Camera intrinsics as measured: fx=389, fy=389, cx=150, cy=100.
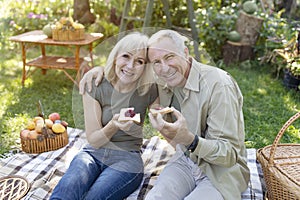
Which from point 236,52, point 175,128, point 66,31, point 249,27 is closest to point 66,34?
point 66,31

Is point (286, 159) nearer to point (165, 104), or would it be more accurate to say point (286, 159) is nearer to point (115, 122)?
point (165, 104)

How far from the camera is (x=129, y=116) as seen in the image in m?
1.63

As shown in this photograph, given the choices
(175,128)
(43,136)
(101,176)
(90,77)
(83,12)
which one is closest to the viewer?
(175,128)

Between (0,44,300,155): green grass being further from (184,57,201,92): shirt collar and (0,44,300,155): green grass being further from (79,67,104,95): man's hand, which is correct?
(184,57,201,92): shirt collar

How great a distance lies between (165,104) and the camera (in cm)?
163

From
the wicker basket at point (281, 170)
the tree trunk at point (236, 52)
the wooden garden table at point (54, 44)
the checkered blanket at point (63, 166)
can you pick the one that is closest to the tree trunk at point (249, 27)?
the tree trunk at point (236, 52)

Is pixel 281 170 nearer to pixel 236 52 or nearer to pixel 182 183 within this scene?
pixel 182 183

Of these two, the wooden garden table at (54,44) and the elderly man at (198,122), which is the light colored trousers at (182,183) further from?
the wooden garden table at (54,44)

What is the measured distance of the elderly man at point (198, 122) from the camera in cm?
155

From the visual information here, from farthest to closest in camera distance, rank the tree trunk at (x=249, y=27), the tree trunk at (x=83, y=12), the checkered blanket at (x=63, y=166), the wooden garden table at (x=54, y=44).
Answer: the tree trunk at (x=83, y=12) → the tree trunk at (x=249, y=27) → the wooden garden table at (x=54, y=44) → the checkered blanket at (x=63, y=166)

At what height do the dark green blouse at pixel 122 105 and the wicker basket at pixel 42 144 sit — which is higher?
the dark green blouse at pixel 122 105

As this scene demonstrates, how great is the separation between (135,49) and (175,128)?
1.15 feet

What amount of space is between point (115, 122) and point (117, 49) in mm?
314

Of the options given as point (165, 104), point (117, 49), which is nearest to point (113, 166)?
point (165, 104)
